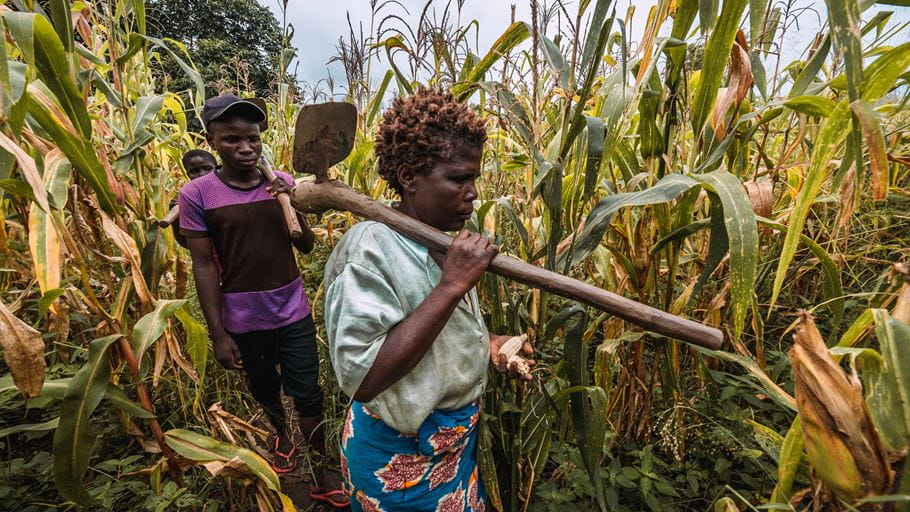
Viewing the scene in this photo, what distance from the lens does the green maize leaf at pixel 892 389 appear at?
1.67ft

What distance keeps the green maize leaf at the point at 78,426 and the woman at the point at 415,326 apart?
0.67 meters

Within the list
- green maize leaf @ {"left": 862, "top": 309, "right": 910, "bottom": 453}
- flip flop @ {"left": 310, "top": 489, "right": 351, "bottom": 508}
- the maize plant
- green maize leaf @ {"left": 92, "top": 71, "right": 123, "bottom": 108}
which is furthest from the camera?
flip flop @ {"left": 310, "top": 489, "right": 351, "bottom": 508}

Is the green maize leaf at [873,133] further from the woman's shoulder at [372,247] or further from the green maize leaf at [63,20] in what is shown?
the green maize leaf at [63,20]

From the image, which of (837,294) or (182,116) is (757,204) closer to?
(837,294)

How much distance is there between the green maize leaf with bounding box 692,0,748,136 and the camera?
85 centimetres

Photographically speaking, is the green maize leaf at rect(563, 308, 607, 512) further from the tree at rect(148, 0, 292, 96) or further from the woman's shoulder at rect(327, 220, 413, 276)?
the tree at rect(148, 0, 292, 96)

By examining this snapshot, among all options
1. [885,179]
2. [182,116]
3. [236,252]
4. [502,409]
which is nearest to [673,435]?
[502,409]

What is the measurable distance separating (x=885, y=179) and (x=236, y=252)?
195 cm

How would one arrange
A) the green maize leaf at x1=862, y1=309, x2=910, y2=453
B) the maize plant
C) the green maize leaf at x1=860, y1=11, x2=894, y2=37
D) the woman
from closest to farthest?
the green maize leaf at x1=862, y1=309, x2=910, y2=453 → the maize plant → the woman → the green maize leaf at x1=860, y1=11, x2=894, y2=37

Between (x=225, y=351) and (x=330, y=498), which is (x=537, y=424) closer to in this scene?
(x=330, y=498)

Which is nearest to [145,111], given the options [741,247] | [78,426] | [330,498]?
[78,426]

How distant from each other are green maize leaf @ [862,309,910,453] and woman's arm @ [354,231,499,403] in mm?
583

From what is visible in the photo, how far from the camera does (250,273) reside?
5.81ft

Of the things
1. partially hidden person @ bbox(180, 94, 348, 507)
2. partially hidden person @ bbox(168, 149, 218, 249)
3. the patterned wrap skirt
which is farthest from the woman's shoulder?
partially hidden person @ bbox(168, 149, 218, 249)
